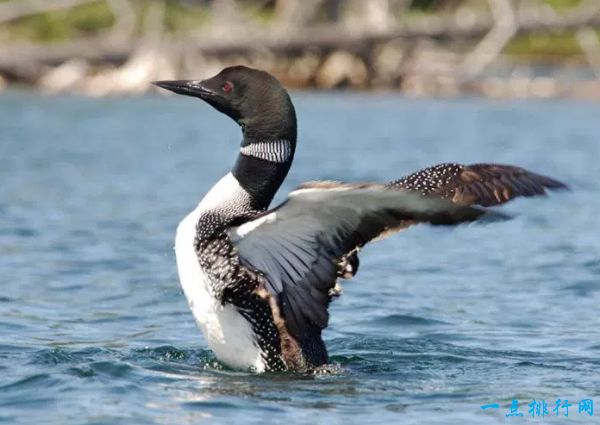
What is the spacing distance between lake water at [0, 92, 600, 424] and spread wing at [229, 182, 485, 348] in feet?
1.09

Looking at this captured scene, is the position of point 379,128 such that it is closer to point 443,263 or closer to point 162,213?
point 162,213

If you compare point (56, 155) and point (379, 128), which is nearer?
point (56, 155)

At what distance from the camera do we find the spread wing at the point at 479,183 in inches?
260

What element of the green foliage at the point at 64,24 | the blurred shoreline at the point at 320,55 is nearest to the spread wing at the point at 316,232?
the blurred shoreline at the point at 320,55

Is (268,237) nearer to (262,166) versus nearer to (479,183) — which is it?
(262,166)

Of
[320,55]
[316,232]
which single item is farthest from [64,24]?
[316,232]

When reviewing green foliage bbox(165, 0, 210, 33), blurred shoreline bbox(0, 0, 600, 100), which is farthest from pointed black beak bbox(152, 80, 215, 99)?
green foliage bbox(165, 0, 210, 33)

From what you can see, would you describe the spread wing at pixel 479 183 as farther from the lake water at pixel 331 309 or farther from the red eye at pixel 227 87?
the red eye at pixel 227 87

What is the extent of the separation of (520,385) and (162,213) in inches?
304

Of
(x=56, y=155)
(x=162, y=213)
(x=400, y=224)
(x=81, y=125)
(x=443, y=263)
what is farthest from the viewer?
(x=81, y=125)

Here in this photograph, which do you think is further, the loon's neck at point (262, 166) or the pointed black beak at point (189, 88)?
the pointed black beak at point (189, 88)

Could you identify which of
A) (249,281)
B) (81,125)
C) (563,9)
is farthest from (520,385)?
(563,9)

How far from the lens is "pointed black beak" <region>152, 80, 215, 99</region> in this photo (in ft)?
22.3

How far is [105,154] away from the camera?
20.0m
